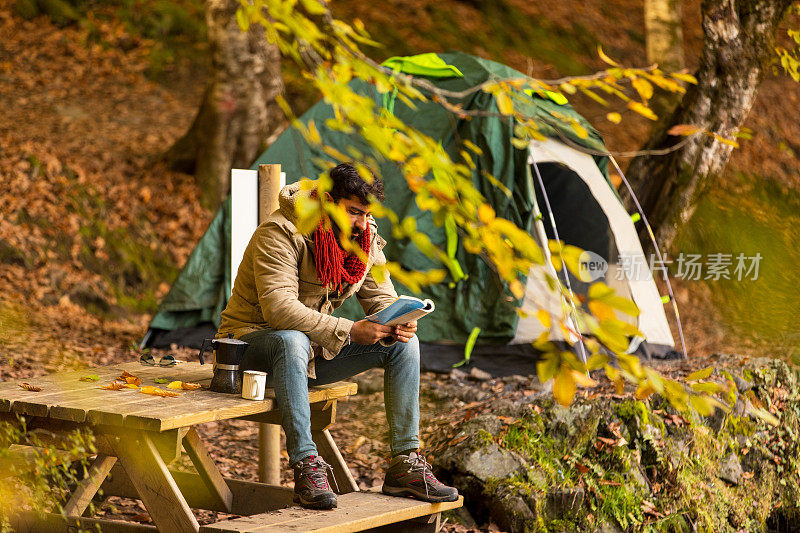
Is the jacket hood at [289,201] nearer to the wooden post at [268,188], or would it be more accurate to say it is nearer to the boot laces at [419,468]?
the wooden post at [268,188]

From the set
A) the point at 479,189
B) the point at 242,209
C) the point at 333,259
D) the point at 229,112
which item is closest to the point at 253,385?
the point at 333,259

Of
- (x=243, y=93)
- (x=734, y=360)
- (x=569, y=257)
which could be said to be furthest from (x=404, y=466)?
(x=243, y=93)

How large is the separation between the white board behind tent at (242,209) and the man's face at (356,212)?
0.72 m

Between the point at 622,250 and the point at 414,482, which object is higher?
the point at 622,250

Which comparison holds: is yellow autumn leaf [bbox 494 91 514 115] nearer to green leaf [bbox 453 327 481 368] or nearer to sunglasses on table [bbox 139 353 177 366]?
sunglasses on table [bbox 139 353 177 366]

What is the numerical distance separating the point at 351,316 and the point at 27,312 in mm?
2183

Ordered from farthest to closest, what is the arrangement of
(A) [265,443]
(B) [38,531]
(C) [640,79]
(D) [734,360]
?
(D) [734,360] < (A) [265,443] < (B) [38,531] < (C) [640,79]

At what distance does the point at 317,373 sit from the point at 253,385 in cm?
39

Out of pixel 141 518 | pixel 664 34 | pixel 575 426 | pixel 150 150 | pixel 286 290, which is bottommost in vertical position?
pixel 141 518

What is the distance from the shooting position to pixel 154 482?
259cm

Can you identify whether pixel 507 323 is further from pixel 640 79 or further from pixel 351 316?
pixel 640 79

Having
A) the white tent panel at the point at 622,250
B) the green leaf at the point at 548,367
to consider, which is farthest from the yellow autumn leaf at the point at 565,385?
the white tent panel at the point at 622,250

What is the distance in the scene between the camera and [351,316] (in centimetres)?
579

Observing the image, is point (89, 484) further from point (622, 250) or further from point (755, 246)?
point (622, 250)
